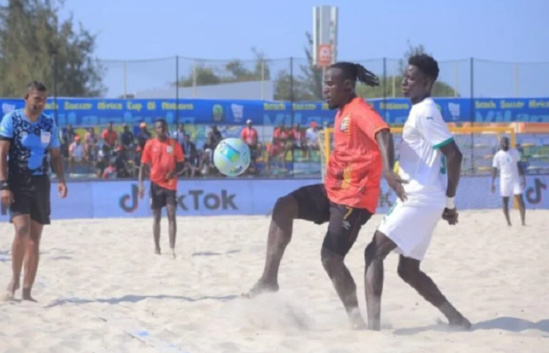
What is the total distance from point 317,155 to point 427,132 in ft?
54.6

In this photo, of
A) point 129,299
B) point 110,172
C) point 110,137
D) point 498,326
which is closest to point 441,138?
point 498,326

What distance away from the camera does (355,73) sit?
6.26 metres

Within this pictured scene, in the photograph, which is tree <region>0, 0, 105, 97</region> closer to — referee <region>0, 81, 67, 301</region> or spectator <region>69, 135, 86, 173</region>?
spectator <region>69, 135, 86, 173</region>

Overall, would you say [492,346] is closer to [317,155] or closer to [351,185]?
[351,185]

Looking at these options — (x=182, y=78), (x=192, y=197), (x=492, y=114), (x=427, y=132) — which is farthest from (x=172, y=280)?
(x=492, y=114)

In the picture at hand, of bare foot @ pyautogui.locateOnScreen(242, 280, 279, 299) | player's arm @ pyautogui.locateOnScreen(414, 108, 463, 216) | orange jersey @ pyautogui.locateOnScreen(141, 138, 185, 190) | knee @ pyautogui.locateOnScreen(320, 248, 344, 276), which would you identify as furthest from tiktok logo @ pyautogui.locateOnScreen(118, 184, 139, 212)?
player's arm @ pyautogui.locateOnScreen(414, 108, 463, 216)

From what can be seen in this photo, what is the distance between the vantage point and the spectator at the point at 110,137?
71.9 ft

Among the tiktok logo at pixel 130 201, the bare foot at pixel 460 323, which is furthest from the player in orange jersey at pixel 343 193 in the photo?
the tiktok logo at pixel 130 201

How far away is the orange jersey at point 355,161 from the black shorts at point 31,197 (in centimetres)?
279

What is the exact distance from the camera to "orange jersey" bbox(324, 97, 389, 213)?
597cm

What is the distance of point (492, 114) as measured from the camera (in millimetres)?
25297

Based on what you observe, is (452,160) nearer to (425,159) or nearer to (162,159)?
(425,159)

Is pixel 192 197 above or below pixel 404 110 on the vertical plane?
below

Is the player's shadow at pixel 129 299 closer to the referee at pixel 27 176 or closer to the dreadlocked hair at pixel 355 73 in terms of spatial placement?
the referee at pixel 27 176
